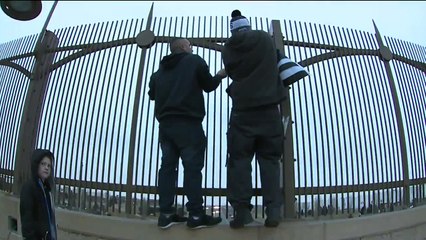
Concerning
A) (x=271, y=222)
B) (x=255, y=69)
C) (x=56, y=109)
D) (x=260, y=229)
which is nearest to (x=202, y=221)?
(x=260, y=229)

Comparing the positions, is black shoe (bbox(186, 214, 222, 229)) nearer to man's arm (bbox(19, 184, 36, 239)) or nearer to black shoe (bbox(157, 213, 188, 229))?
black shoe (bbox(157, 213, 188, 229))

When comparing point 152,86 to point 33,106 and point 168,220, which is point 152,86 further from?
point 33,106

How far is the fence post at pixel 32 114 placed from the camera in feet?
18.2

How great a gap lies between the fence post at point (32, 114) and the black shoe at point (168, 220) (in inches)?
81.9

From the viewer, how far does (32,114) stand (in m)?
5.60

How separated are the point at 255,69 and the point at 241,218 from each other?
152 centimetres

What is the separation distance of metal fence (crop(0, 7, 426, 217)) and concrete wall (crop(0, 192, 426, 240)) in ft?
0.42

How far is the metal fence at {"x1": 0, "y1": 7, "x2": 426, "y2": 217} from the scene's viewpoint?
4.84 meters

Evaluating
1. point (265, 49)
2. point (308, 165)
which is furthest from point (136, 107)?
point (308, 165)

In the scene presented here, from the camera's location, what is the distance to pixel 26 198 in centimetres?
379

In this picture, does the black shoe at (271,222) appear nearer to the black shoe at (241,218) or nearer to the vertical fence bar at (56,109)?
the black shoe at (241,218)

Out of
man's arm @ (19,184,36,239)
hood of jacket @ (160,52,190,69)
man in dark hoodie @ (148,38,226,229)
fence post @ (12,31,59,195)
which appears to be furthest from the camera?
fence post @ (12,31,59,195)

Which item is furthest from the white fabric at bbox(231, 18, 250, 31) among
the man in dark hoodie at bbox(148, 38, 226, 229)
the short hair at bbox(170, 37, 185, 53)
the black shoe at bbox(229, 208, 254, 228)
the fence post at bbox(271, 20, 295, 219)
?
the black shoe at bbox(229, 208, 254, 228)

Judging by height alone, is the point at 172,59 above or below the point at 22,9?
below
